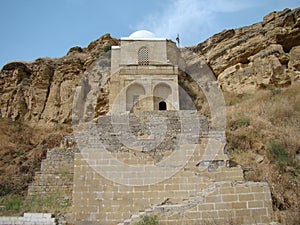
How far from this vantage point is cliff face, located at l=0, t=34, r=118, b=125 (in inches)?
712

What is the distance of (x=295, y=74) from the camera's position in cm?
1504

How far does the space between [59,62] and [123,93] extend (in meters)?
7.27

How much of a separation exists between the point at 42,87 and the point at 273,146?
15.6m

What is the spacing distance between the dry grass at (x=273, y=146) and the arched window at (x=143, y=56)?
6471mm

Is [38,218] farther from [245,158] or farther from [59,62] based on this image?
[59,62]

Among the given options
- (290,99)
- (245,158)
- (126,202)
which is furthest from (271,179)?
(290,99)

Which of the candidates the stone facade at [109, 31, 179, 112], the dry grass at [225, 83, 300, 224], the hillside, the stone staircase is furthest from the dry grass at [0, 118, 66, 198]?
the dry grass at [225, 83, 300, 224]

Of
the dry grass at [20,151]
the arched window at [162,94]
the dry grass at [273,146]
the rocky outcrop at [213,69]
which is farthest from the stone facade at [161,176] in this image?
the rocky outcrop at [213,69]

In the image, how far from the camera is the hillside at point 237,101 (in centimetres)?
790

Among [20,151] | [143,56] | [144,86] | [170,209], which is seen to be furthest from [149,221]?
[143,56]

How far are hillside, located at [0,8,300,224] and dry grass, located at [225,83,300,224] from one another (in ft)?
0.07

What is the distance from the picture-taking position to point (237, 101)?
1516 centimetres

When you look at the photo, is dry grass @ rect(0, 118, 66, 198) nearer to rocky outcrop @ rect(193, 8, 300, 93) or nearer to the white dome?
the white dome

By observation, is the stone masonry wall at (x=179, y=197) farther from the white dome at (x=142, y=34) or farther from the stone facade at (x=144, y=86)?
the white dome at (x=142, y=34)
